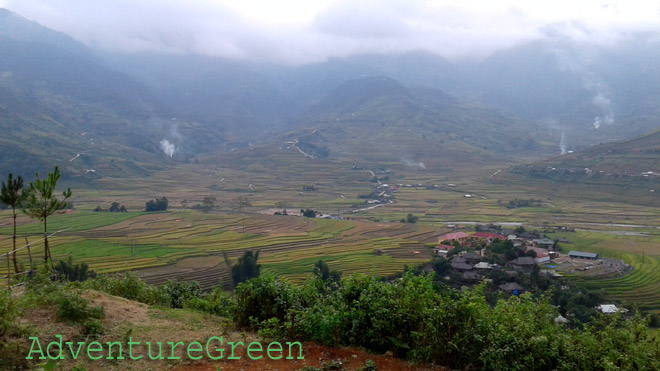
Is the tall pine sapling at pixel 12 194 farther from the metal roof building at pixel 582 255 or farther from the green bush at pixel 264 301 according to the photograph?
the metal roof building at pixel 582 255

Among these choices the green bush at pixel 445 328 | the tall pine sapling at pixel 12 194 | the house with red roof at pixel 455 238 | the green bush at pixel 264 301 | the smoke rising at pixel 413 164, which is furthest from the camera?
the smoke rising at pixel 413 164

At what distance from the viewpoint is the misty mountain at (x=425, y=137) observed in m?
130

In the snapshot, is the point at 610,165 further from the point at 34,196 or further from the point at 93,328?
the point at 93,328

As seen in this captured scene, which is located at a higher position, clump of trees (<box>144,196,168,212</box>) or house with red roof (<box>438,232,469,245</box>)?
clump of trees (<box>144,196,168,212</box>)

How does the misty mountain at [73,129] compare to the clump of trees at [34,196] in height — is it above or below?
above

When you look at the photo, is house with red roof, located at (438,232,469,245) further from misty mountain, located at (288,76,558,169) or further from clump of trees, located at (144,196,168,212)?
misty mountain, located at (288,76,558,169)

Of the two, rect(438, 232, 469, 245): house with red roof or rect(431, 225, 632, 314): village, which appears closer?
rect(431, 225, 632, 314): village

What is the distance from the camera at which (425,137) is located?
15075 centimetres

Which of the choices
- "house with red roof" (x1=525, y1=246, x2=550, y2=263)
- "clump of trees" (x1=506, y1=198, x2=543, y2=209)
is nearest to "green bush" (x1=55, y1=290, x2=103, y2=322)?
"house with red roof" (x1=525, y1=246, x2=550, y2=263)

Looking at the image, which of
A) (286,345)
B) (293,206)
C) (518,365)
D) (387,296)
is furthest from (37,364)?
(293,206)

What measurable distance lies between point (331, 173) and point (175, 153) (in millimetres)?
71134

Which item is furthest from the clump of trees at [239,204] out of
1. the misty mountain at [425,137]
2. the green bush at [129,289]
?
the misty mountain at [425,137]

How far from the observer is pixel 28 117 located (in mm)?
132875

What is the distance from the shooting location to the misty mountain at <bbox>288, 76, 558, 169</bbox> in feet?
426
